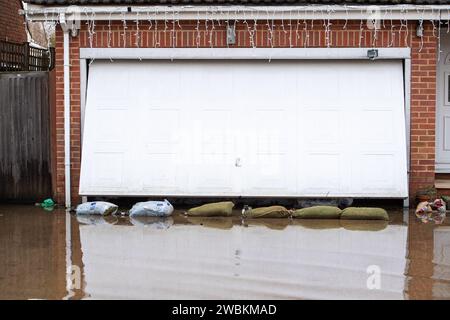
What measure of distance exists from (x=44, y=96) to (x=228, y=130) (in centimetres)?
308

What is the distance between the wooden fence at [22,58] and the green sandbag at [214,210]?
5927 millimetres

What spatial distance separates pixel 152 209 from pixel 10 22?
822 centimetres

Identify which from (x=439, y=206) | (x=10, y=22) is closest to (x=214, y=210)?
(x=439, y=206)

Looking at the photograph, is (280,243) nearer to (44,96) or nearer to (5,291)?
(5,291)

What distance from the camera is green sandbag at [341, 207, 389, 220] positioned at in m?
10.7

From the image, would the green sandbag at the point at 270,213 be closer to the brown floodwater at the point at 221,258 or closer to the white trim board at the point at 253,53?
the brown floodwater at the point at 221,258

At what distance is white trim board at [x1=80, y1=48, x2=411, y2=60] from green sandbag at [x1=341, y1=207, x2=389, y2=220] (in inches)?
98.6

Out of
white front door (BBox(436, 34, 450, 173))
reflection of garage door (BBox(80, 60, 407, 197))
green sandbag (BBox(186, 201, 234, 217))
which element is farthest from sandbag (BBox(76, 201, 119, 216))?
white front door (BBox(436, 34, 450, 173))

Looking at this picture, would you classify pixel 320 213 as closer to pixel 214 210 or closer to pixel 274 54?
pixel 214 210

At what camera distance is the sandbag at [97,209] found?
11.1m

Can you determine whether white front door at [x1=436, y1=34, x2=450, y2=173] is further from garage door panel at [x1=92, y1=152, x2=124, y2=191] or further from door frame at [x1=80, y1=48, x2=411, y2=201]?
garage door panel at [x1=92, y1=152, x2=124, y2=191]

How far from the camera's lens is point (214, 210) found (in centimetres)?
1095

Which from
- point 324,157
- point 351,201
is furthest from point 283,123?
point 351,201

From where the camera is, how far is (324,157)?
11781mm
